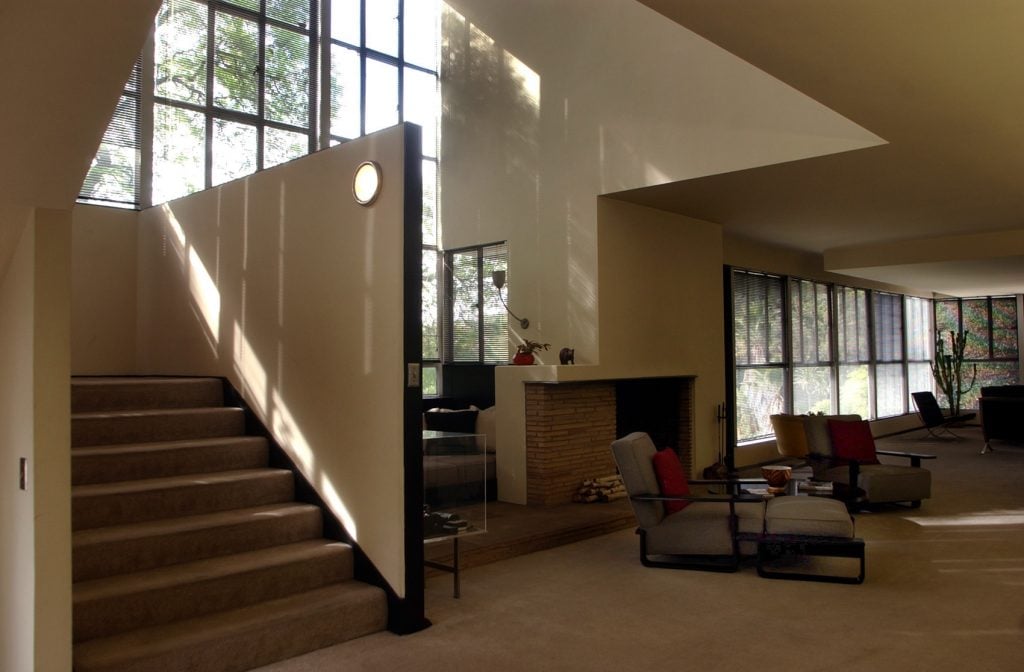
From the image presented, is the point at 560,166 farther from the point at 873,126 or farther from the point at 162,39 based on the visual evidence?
the point at 162,39

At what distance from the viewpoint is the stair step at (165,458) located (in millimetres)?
4555

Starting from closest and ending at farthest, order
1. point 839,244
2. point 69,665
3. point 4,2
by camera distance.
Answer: point 4,2
point 69,665
point 839,244

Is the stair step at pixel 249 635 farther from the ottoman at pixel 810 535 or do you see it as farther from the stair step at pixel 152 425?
the ottoman at pixel 810 535

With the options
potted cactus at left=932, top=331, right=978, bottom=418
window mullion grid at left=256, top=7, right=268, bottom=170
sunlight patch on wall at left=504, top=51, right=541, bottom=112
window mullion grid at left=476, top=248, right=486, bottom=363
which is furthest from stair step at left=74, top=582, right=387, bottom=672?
potted cactus at left=932, top=331, right=978, bottom=418

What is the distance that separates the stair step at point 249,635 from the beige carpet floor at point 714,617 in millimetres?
Result: 103

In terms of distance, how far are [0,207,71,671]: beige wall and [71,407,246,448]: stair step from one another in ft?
5.65

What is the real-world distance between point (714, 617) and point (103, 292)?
546 cm

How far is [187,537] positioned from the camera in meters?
4.26

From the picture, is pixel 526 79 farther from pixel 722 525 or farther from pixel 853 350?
pixel 853 350

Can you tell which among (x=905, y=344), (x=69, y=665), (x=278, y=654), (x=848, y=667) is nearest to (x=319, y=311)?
(x=278, y=654)

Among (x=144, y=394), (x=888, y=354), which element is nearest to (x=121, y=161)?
(x=144, y=394)

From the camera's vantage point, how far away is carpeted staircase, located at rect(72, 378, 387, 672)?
145 inches

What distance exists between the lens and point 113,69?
264 centimetres

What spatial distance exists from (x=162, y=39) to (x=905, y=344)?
44.2ft
